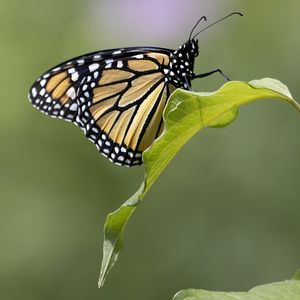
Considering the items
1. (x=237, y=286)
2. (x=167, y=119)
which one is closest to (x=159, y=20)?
(x=237, y=286)

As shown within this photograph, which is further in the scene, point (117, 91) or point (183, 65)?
point (117, 91)

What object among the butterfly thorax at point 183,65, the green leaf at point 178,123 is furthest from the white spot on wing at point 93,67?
the green leaf at point 178,123

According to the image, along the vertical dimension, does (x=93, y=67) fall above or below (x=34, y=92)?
above

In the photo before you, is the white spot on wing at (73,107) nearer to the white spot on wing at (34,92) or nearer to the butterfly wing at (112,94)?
the butterfly wing at (112,94)

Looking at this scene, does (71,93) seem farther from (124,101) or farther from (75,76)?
(124,101)

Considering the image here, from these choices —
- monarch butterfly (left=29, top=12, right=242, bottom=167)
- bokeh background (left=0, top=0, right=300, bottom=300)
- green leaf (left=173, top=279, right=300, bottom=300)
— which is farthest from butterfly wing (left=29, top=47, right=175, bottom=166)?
bokeh background (left=0, top=0, right=300, bottom=300)

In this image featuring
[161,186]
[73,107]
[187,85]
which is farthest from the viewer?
[161,186]

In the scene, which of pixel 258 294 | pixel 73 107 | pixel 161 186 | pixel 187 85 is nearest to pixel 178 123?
pixel 258 294
